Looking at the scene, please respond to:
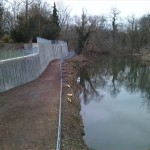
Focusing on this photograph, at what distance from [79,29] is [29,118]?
5169 centimetres

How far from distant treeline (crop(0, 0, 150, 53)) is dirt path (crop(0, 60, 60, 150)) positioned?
21419mm

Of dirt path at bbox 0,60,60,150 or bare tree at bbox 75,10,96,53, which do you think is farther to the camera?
bare tree at bbox 75,10,96,53

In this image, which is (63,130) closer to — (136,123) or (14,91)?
(136,123)

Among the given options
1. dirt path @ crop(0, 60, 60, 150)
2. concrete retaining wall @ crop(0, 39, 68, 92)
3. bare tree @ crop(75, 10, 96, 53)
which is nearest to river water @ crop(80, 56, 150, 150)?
dirt path @ crop(0, 60, 60, 150)

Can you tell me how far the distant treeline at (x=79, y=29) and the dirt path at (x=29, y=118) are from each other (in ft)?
70.3

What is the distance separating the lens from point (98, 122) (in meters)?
15.8

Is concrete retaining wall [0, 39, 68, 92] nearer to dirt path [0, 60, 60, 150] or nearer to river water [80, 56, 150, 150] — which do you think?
dirt path [0, 60, 60, 150]

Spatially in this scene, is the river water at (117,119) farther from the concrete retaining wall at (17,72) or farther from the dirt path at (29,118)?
the concrete retaining wall at (17,72)

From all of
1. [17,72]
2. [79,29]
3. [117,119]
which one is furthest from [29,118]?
[79,29]

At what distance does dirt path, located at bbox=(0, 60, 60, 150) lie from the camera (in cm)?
930

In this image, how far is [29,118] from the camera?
39.5 feet

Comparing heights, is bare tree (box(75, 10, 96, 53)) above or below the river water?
above

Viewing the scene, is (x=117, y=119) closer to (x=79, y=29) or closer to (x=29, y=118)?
(x=29, y=118)

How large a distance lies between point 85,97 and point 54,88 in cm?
451
